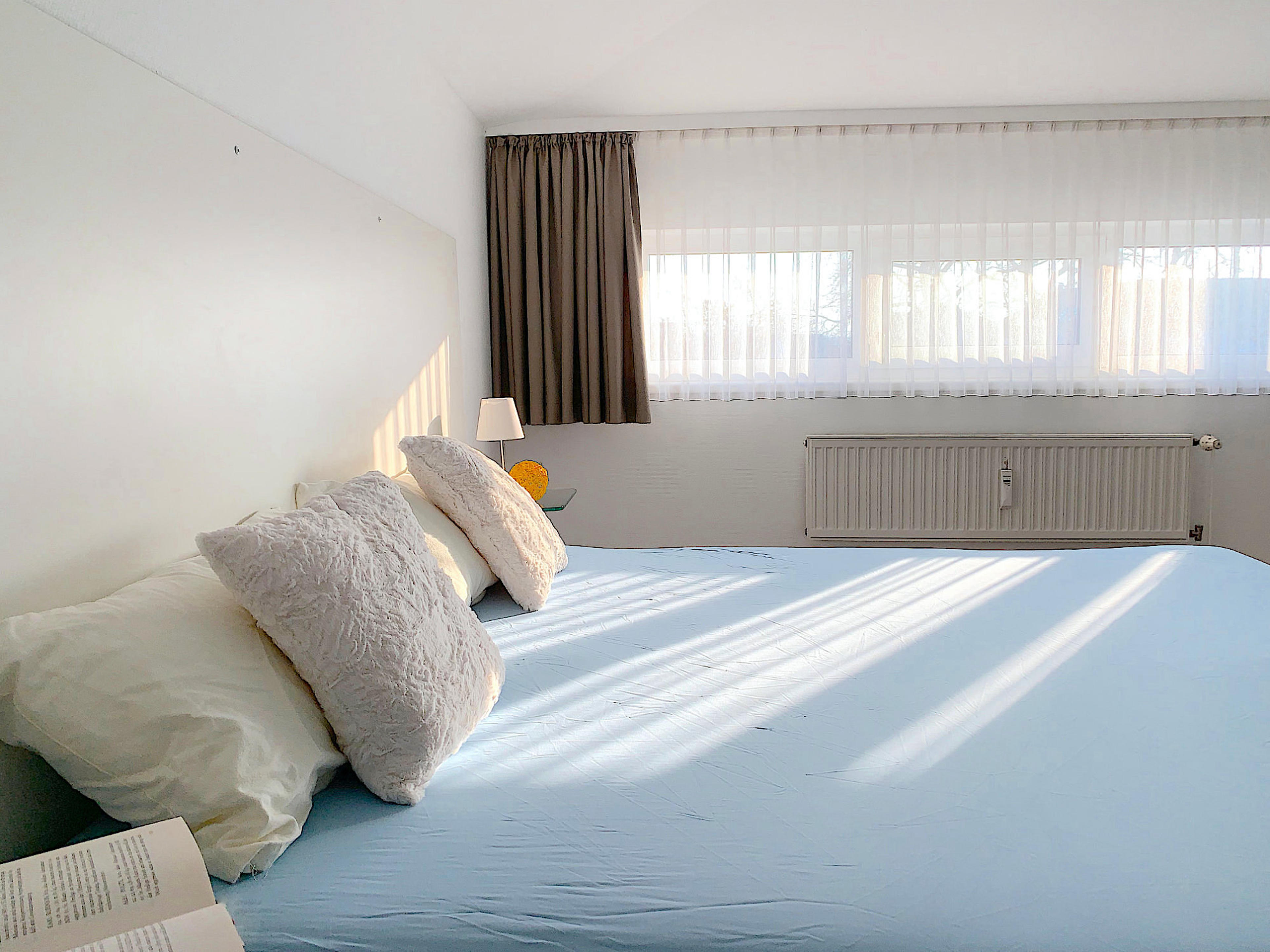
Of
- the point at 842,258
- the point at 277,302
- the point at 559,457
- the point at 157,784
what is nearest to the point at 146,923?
the point at 157,784

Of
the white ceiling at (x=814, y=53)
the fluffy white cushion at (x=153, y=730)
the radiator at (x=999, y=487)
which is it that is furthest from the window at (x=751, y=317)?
the fluffy white cushion at (x=153, y=730)

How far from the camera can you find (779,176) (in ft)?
13.2

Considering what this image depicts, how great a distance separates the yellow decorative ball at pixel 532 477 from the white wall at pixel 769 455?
900mm

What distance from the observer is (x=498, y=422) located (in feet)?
11.1

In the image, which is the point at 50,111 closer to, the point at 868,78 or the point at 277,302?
the point at 277,302

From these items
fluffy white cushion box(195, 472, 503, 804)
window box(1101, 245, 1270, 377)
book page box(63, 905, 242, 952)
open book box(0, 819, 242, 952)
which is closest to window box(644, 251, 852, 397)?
window box(1101, 245, 1270, 377)

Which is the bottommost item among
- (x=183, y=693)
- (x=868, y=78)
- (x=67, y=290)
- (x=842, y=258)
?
(x=183, y=693)

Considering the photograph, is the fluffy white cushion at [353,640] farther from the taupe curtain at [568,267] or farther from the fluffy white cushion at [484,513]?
the taupe curtain at [568,267]

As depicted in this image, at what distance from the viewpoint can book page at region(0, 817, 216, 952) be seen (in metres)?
0.80

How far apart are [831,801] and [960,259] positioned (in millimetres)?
3351

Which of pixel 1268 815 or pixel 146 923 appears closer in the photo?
pixel 146 923

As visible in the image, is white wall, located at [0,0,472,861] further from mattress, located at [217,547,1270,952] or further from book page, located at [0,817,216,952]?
mattress, located at [217,547,1270,952]

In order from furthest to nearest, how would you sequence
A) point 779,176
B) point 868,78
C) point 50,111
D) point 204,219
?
1. point 779,176
2. point 868,78
3. point 204,219
4. point 50,111

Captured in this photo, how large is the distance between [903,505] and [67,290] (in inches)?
139
